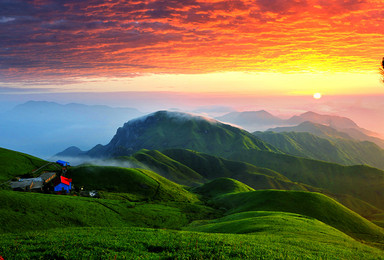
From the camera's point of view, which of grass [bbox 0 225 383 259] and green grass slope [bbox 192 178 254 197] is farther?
green grass slope [bbox 192 178 254 197]

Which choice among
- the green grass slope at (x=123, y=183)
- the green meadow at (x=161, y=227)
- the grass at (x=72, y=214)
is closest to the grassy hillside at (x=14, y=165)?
the green meadow at (x=161, y=227)

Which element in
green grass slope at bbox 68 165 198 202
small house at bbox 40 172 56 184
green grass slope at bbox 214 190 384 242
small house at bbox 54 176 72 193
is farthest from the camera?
green grass slope at bbox 68 165 198 202

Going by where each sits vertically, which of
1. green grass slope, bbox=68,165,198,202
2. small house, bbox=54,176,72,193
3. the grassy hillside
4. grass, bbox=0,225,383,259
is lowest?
green grass slope, bbox=68,165,198,202

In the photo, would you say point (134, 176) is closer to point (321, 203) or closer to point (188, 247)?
point (321, 203)

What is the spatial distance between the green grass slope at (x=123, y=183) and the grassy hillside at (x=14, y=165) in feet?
65.4

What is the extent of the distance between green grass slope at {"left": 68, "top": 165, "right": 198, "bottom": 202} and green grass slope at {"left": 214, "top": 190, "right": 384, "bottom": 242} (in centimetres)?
3656

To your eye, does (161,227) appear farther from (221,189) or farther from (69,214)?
(221,189)

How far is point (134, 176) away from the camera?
137375 mm

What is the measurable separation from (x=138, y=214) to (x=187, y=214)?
24.4 metres

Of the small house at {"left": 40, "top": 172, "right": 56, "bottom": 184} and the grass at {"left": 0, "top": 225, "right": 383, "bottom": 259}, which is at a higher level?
the grass at {"left": 0, "top": 225, "right": 383, "bottom": 259}

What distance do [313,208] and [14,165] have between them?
14990 cm

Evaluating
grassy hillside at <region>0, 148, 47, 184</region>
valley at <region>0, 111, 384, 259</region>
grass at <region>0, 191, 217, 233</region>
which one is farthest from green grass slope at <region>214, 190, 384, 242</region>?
grassy hillside at <region>0, 148, 47, 184</region>

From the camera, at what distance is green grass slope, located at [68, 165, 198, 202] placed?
382 ft

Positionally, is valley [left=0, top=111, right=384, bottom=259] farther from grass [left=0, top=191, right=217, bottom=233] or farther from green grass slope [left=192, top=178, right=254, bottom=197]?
green grass slope [left=192, top=178, right=254, bottom=197]
